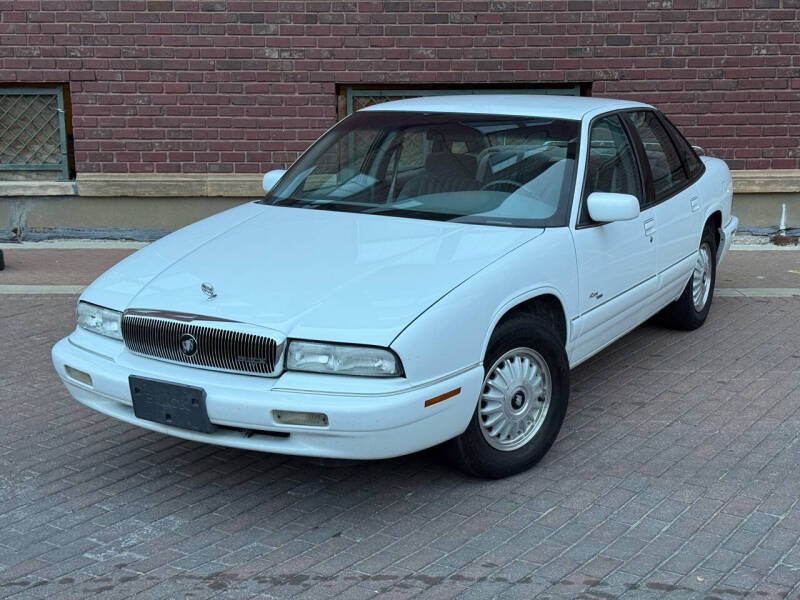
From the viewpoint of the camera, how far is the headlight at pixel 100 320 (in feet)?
14.5

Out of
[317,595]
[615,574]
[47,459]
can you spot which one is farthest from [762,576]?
[47,459]

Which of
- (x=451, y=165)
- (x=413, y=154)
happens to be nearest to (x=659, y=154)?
(x=451, y=165)

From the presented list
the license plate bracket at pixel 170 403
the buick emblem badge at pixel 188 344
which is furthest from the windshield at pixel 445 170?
the license plate bracket at pixel 170 403

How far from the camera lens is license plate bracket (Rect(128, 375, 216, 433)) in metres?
4.01

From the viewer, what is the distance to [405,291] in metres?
4.11

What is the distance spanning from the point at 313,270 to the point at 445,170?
1239mm

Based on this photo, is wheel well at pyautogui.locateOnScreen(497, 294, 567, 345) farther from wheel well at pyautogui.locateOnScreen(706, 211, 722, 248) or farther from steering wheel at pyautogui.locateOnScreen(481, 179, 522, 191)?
wheel well at pyautogui.locateOnScreen(706, 211, 722, 248)

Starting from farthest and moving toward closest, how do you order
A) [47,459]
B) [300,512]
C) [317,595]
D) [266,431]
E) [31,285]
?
[31,285] → [47,459] → [300,512] → [266,431] → [317,595]

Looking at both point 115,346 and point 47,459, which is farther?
point 47,459

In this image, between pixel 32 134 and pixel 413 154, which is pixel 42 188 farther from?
pixel 413 154

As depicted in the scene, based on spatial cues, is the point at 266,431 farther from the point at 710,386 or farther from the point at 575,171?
the point at 710,386

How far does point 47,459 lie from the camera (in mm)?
4871

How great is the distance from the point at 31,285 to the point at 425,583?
5567 mm

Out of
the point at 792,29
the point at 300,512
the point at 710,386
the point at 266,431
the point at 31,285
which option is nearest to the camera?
the point at 266,431
